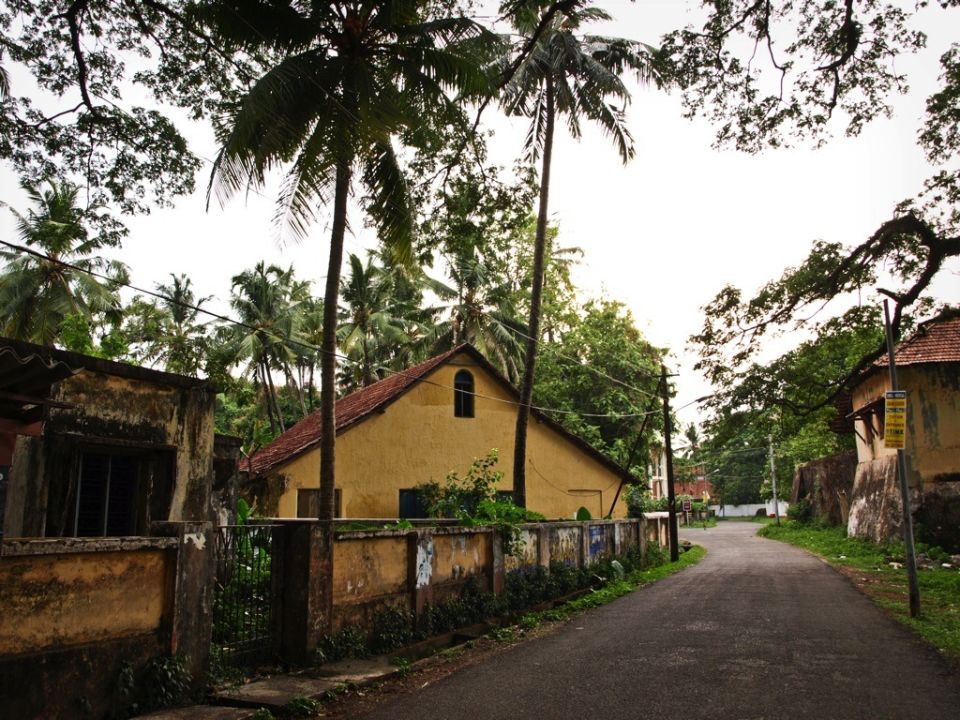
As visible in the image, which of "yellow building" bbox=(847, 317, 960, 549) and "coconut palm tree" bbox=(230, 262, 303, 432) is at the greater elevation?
"coconut palm tree" bbox=(230, 262, 303, 432)

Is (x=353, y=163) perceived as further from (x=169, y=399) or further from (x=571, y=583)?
(x=571, y=583)

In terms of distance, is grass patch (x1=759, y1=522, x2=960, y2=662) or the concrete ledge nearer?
the concrete ledge

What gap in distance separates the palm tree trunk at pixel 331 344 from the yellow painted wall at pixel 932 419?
18215 mm

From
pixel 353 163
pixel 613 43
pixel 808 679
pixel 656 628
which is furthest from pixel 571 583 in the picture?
pixel 613 43

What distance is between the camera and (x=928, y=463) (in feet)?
72.2

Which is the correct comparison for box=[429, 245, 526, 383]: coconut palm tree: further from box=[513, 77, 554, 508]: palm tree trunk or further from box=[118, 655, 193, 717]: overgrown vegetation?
box=[118, 655, 193, 717]: overgrown vegetation

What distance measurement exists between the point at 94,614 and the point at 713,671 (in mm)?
6014

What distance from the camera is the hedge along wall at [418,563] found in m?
9.09

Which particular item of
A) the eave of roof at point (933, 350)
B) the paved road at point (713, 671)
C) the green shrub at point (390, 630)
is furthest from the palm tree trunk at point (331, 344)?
the eave of roof at point (933, 350)

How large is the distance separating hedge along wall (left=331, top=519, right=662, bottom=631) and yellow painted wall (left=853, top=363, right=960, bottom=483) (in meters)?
13.0

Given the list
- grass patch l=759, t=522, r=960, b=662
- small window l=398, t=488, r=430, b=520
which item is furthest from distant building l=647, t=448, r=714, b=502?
small window l=398, t=488, r=430, b=520

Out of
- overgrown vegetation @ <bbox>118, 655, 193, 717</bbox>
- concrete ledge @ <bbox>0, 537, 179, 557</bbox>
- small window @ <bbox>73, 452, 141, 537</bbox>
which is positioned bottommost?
overgrown vegetation @ <bbox>118, 655, 193, 717</bbox>

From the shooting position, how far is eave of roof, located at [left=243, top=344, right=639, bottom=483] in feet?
60.0

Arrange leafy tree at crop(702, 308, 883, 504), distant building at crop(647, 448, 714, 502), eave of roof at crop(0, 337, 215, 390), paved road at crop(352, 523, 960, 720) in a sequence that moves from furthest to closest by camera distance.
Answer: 1. distant building at crop(647, 448, 714, 502)
2. leafy tree at crop(702, 308, 883, 504)
3. eave of roof at crop(0, 337, 215, 390)
4. paved road at crop(352, 523, 960, 720)
